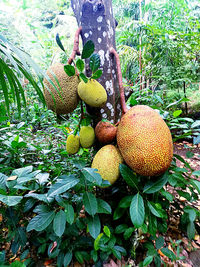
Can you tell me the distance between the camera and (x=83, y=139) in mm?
750

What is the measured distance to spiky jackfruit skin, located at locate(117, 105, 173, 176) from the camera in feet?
1.91

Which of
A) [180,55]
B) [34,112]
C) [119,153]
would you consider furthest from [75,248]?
[180,55]

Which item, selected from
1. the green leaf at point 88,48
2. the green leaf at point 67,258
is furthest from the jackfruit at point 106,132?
the green leaf at point 67,258

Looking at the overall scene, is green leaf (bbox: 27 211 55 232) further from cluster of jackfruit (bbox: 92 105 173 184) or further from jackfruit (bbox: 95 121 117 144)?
jackfruit (bbox: 95 121 117 144)

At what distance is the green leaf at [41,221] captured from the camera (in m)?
0.58

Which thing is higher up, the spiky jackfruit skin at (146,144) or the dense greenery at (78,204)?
the spiky jackfruit skin at (146,144)

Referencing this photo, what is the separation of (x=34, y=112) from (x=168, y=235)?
236 centimetres

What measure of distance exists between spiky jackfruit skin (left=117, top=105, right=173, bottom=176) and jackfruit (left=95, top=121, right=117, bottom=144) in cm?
6

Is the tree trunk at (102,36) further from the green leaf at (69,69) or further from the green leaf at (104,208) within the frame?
the green leaf at (104,208)

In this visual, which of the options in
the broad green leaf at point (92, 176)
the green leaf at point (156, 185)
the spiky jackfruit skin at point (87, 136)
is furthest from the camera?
the spiky jackfruit skin at point (87, 136)

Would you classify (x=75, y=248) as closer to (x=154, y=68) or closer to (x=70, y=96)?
(x=70, y=96)

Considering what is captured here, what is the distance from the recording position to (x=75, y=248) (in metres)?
0.73

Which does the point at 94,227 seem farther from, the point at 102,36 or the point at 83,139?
the point at 102,36

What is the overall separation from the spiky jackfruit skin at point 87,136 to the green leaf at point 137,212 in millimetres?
307
